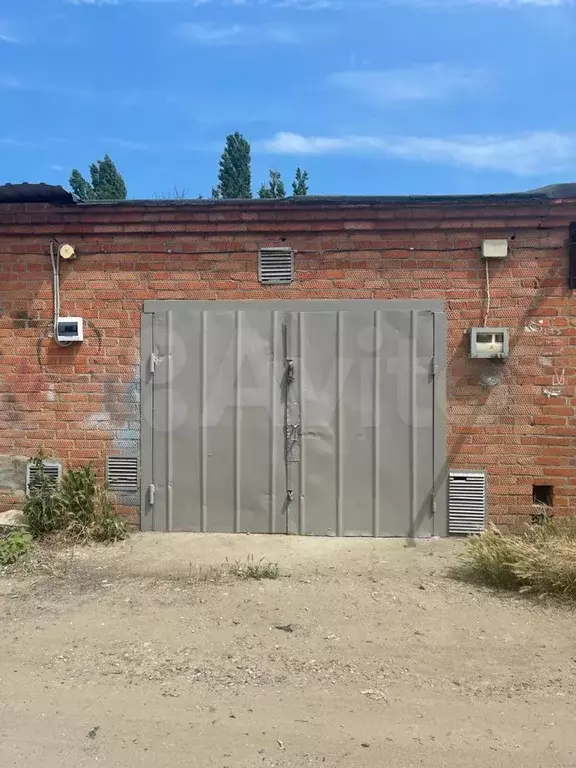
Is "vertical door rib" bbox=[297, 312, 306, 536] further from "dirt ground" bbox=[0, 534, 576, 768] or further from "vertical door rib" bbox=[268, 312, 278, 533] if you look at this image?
"dirt ground" bbox=[0, 534, 576, 768]

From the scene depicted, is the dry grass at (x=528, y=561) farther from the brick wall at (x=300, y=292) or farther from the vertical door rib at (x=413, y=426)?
the brick wall at (x=300, y=292)

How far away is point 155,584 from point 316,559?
4.35 feet

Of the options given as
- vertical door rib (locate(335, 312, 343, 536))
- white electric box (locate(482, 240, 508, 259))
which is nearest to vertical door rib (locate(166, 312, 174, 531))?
vertical door rib (locate(335, 312, 343, 536))

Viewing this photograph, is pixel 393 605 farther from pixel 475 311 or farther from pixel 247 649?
pixel 475 311

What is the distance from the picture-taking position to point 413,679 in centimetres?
331

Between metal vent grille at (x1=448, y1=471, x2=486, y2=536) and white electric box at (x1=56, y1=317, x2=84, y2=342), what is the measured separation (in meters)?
3.72

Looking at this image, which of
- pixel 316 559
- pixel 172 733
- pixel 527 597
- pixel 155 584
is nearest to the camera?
pixel 172 733

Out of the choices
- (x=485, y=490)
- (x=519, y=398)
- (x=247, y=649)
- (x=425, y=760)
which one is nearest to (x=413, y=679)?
(x=425, y=760)

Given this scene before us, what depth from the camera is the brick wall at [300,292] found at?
555cm

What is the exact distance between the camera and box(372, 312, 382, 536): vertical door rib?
559 cm

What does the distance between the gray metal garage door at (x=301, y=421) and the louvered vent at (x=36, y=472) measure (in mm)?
901

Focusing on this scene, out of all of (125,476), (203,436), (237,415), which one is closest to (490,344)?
(237,415)

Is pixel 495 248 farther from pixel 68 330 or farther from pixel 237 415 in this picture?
pixel 68 330

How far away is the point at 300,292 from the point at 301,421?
120 cm
